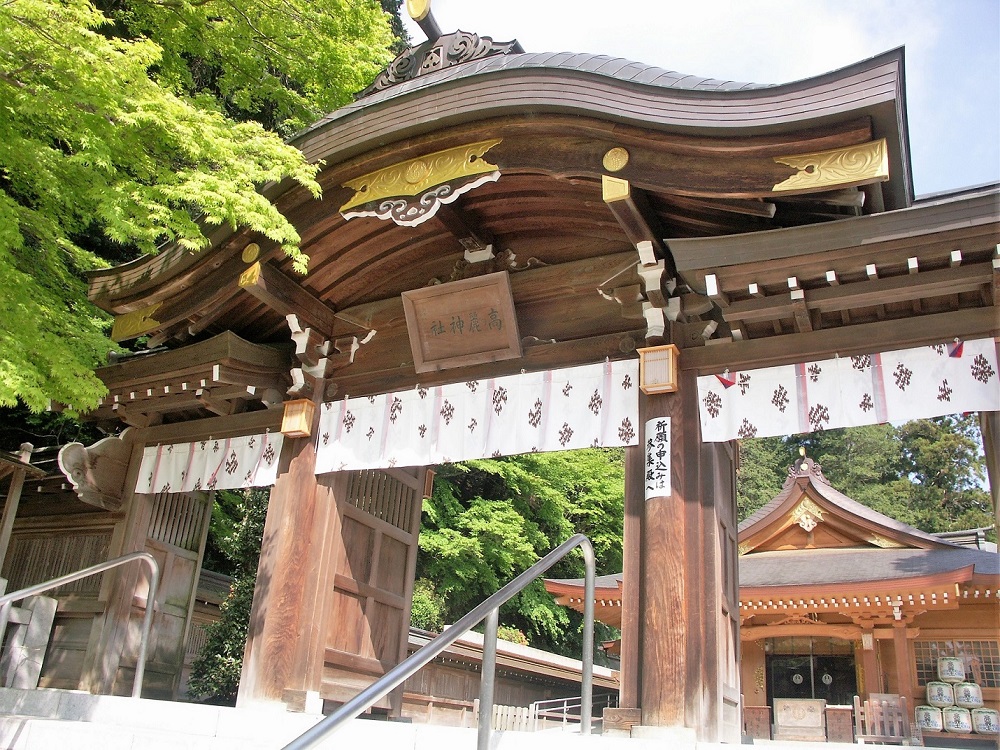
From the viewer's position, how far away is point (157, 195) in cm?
535

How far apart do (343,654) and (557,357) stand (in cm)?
314

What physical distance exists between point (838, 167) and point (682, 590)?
271 centimetres

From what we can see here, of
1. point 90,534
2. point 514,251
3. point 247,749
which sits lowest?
point 247,749

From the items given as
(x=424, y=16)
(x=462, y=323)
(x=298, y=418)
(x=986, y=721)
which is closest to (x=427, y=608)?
(x=986, y=721)

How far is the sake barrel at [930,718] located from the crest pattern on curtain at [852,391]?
884 cm

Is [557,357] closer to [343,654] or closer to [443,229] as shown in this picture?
[443,229]

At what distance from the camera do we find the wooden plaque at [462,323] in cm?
628

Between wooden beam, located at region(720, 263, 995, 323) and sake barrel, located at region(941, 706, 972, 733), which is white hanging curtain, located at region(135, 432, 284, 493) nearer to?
wooden beam, located at region(720, 263, 995, 323)

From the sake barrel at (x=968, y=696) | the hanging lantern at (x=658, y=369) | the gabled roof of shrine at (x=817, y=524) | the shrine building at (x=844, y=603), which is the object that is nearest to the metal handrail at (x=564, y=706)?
the shrine building at (x=844, y=603)

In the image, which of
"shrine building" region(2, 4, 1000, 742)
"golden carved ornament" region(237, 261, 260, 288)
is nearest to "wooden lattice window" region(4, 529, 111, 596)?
"shrine building" region(2, 4, 1000, 742)

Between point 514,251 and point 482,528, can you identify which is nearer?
point 514,251

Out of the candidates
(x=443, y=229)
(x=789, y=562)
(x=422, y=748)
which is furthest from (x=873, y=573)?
(x=422, y=748)

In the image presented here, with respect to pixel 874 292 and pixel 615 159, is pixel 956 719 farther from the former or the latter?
pixel 615 159

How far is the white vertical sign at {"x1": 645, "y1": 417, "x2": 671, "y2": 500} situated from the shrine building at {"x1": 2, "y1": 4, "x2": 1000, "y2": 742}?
1.0 inches
